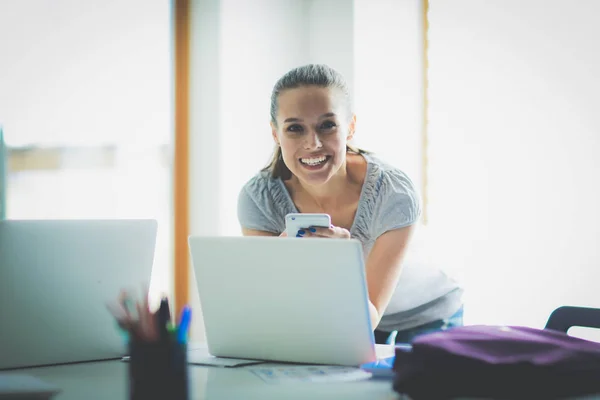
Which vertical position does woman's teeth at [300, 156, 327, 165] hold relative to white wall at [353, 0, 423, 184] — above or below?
below

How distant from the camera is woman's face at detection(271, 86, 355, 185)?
1.80 metres

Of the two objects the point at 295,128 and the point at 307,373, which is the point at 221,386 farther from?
the point at 295,128

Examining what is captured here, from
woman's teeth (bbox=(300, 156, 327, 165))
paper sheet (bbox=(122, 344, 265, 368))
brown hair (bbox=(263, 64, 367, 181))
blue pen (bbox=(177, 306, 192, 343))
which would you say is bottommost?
paper sheet (bbox=(122, 344, 265, 368))

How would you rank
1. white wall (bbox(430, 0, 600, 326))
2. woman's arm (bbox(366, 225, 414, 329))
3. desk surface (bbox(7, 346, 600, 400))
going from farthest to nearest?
1. white wall (bbox(430, 0, 600, 326))
2. woman's arm (bbox(366, 225, 414, 329))
3. desk surface (bbox(7, 346, 600, 400))

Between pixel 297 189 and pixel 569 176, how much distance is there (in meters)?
1.21

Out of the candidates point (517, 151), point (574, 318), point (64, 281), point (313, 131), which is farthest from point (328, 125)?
point (517, 151)

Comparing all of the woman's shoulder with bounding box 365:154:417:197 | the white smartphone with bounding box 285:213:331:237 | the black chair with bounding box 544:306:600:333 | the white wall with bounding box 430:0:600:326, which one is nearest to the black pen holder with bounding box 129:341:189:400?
the white smartphone with bounding box 285:213:331:237

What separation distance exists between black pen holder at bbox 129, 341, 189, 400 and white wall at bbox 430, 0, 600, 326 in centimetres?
171

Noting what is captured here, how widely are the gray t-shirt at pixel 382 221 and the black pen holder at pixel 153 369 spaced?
3.51 feet

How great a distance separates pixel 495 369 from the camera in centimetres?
87

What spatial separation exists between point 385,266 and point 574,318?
0.45 meters

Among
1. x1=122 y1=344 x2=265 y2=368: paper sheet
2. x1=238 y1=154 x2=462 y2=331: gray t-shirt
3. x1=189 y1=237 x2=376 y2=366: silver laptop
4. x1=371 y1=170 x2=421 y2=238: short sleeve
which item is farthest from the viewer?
x1=238 y1=154 x2=462 y2=331: gray t-shirt

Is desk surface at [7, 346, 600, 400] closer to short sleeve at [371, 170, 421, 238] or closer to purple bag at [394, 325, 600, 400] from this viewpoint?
purple bag at [394, 325, 600, 400]

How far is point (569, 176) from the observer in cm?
259
